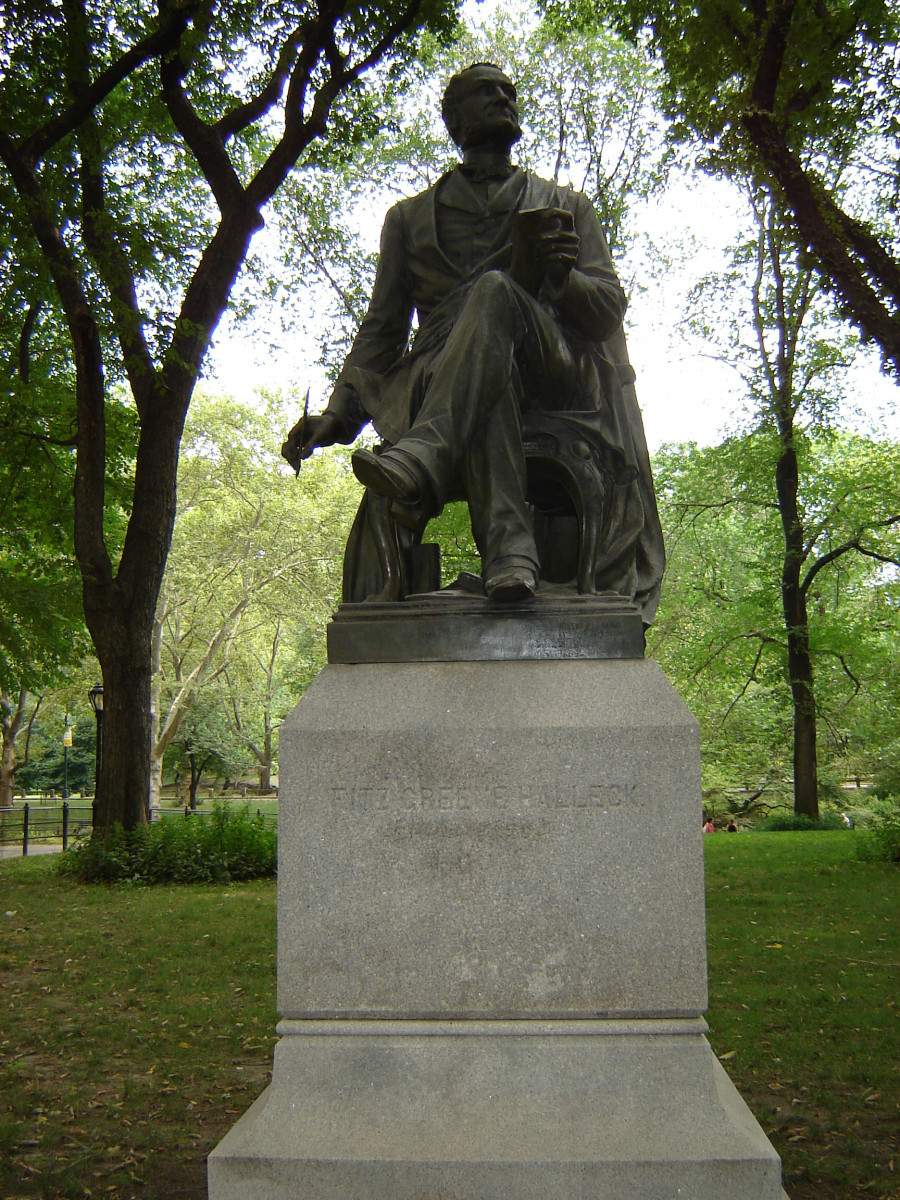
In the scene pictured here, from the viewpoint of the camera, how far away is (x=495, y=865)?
3.10m

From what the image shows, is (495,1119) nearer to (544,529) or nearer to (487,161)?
(544,529)

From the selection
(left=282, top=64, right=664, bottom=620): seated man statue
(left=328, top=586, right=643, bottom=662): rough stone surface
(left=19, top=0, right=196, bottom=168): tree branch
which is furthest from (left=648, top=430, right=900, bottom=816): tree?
(left=328, top=586, right=643, bottom=662): rough stone surface

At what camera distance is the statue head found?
4.18 metres

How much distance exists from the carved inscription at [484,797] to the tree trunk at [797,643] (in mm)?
16834

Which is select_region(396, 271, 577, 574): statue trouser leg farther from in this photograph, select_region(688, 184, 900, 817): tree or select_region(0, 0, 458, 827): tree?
select_region(688, 184, 900, 817): tree

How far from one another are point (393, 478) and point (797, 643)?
1746cm

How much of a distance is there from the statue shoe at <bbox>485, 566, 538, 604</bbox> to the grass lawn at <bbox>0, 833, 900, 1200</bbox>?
96.0 inches

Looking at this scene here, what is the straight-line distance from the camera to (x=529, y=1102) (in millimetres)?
2943

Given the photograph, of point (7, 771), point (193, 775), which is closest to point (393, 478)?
point (7, 771)

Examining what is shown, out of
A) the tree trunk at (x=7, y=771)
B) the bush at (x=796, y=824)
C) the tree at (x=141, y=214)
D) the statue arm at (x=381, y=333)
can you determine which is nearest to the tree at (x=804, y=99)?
the tree at (x=141, y=214)

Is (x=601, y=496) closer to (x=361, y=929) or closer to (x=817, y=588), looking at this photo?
(x=361, y=929)

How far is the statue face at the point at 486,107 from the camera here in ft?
13.7

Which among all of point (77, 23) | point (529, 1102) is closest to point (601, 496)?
point (529, 1102)

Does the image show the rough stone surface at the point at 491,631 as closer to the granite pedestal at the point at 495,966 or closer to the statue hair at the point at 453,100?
the granite pedestal at the point at 495,966
